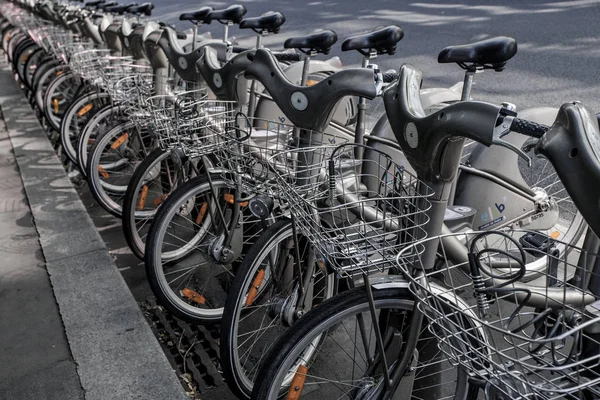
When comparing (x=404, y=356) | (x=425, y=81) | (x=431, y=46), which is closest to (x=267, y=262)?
(x=404, y=356)

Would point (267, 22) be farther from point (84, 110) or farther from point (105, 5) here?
point (105, 5)

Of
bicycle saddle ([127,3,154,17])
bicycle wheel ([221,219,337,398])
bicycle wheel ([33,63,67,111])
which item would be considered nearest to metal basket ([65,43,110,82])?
bicycle saddle ([127,3,154,17])

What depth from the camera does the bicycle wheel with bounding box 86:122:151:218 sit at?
466 cm

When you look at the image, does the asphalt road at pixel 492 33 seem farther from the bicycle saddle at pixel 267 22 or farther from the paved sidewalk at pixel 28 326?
the paved sidewalk at pixel 28 326

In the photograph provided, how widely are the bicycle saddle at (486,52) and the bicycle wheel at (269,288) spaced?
93 cm

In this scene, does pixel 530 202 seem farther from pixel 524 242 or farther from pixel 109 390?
pixel 109 390

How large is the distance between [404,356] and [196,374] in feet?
4.47

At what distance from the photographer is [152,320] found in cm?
360

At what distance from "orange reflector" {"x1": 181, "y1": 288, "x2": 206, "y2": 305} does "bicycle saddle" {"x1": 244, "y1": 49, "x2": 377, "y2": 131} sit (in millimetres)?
1268

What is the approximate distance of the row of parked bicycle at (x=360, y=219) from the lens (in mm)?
1696

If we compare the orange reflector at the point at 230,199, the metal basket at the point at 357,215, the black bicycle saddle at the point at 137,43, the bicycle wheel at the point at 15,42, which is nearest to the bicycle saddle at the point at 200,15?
the black bicycle saddle at the point at 137,43

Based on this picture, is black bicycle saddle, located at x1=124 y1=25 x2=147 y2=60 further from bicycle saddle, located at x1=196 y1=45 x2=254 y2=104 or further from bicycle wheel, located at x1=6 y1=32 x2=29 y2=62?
bicycle wheel, located at x1=6 y1=32 x2=29 y2=62

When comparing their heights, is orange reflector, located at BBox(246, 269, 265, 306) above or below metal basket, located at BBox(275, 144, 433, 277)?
below

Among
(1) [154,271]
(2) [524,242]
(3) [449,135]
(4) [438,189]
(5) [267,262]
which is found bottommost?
(1) [154,271]
